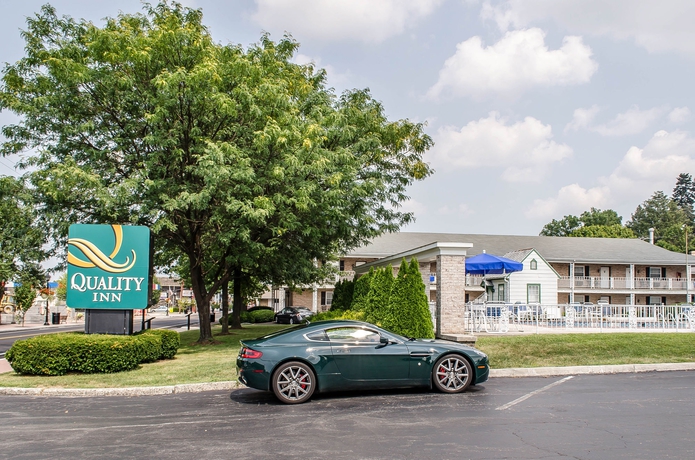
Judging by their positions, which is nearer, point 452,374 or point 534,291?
point 452,374

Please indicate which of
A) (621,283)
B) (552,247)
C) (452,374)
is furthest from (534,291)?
(452,374)

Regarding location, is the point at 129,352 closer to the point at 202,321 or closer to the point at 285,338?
the point at 285,338

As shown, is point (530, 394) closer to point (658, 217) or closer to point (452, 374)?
point (452, 374)

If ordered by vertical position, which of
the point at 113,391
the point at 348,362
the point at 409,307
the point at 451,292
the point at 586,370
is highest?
the point at 451,292

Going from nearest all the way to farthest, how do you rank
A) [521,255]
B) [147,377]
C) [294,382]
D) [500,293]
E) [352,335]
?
1. [294,382]
2. [352,335]
3. [147,377]
4. [521,255]
5. [500,293]

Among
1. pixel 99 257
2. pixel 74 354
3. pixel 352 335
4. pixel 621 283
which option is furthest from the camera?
pixel 621 283

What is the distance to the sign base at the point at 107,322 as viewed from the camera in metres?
13.6

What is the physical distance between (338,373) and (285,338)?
41.0 inches

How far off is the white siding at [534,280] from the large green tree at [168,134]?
22.4m

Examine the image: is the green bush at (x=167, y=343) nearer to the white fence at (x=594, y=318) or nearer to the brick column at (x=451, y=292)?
the brick column at (x=451, y=292)

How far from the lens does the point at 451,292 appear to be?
15008 millimetres

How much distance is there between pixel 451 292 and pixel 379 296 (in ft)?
6.92

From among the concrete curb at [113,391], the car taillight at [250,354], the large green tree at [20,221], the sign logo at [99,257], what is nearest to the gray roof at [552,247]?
the large green tree at [20,221]

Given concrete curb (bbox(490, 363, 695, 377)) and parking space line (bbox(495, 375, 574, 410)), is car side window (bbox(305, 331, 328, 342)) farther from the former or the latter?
concrete curb (bbox(490, 363, 695, 377))
